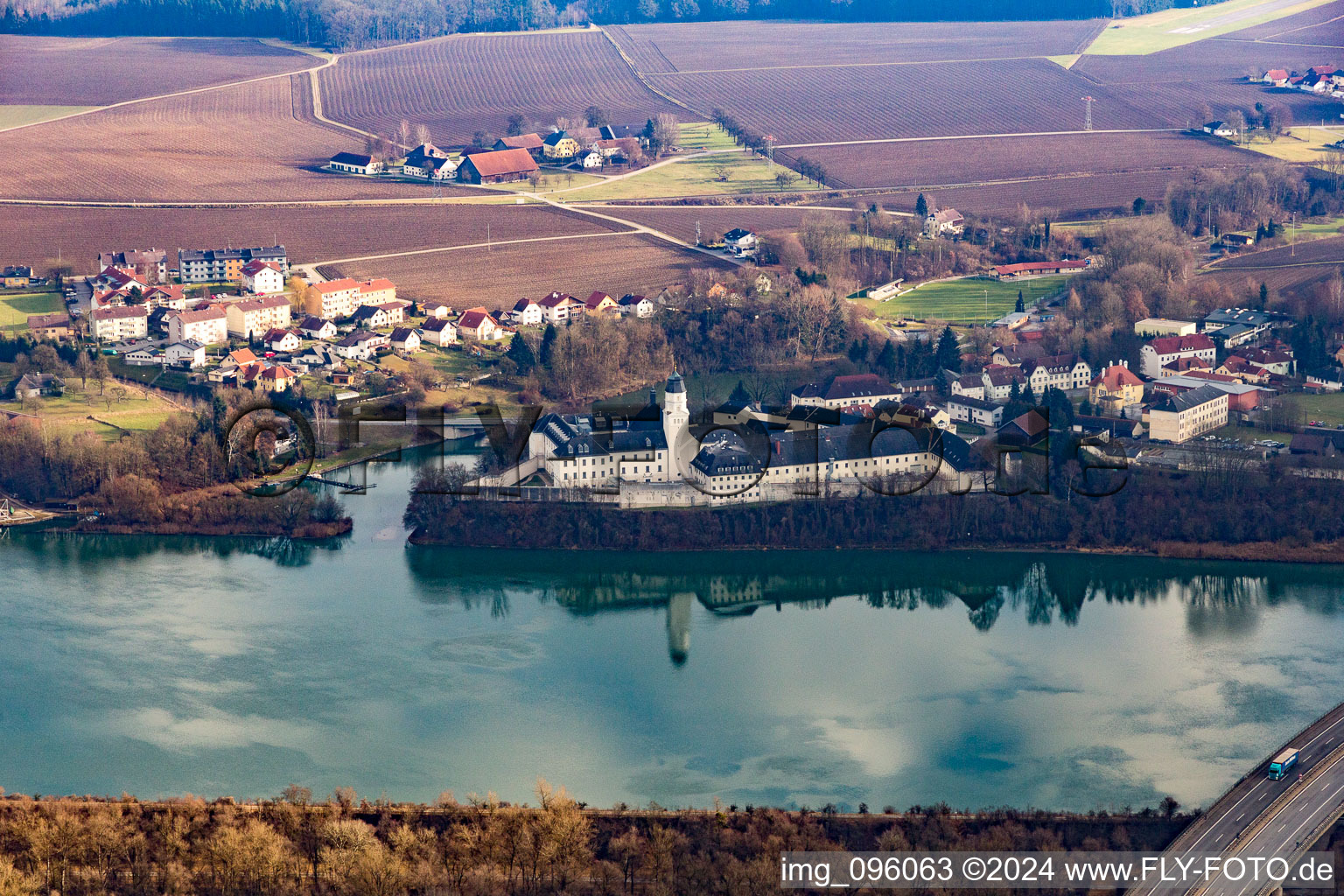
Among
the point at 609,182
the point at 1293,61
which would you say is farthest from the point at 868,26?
the point at 609,182

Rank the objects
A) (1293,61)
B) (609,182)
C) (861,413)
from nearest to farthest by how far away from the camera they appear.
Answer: (861,413) → (609,182) → (1293,61)

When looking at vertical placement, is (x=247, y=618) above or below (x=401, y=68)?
below

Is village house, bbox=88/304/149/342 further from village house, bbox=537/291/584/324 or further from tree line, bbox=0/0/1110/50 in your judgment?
tree line, bbox=0/0/1110/50

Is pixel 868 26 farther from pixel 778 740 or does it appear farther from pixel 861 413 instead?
pixel 778 740

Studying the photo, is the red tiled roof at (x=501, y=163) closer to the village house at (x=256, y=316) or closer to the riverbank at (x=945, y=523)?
the village house at (x=256, y=316)

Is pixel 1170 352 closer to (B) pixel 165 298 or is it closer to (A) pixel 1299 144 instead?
(B) pixel 165 298

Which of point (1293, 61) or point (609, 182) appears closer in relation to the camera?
point (609, 182)

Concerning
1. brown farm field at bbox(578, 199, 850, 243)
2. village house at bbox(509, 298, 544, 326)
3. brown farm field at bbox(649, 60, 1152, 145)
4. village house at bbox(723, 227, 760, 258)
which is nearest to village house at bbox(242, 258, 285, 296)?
village house at bbox(509, 298, 544, 326)

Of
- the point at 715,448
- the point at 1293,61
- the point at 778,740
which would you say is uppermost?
the point at 1293,61
